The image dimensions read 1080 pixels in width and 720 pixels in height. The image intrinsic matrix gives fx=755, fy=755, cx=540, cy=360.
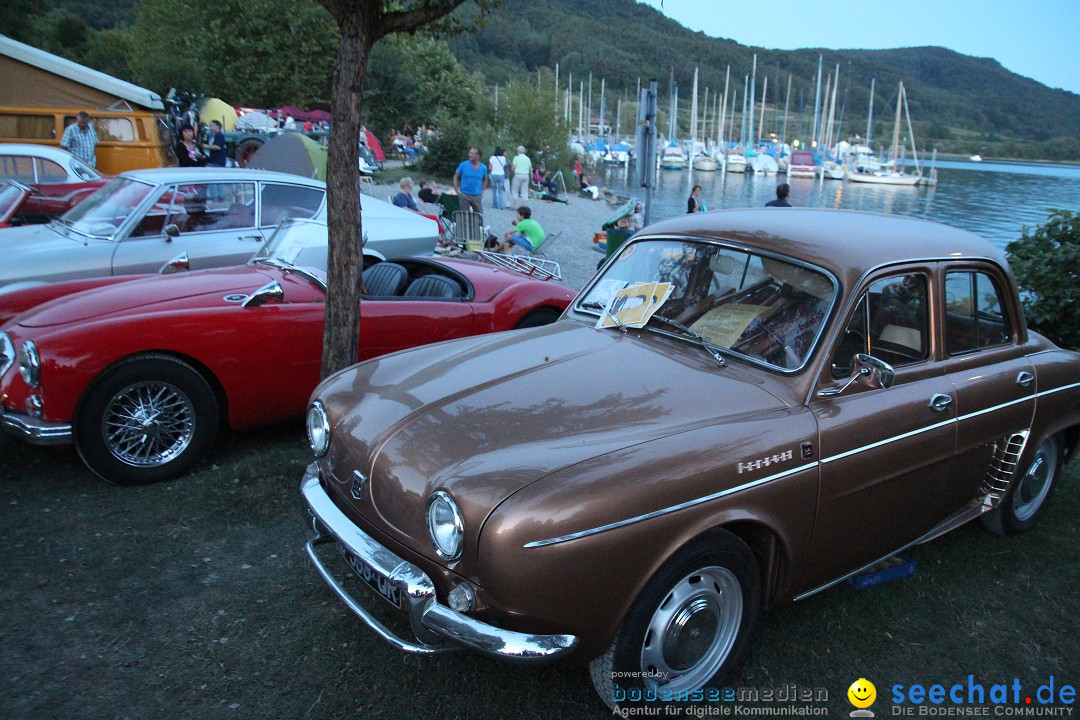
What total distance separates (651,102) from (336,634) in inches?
291

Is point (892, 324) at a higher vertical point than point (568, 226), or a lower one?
higher

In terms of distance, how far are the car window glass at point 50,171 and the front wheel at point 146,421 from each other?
7.53m

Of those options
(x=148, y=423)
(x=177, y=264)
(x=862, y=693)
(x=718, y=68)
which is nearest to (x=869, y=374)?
(x=862, y=693)

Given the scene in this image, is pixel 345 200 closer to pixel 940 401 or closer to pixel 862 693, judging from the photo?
pixel 940 401

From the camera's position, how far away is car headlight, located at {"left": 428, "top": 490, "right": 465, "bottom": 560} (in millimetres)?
2404

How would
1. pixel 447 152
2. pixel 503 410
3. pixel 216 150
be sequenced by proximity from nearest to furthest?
pixel 503 410, pixel 216 150, pixel 447 152

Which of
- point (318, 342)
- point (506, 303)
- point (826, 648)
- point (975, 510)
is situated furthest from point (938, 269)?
point (318, 342)

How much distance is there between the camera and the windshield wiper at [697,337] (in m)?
3.29

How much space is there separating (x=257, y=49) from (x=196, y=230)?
108 feet

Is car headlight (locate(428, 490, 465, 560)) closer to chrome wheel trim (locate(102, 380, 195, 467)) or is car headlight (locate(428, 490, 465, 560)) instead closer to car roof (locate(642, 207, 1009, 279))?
car roof (locate(642, 207, 1009, 279))

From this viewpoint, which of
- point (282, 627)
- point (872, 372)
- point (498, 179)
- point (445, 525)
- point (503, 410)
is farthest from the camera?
point (498, 179)

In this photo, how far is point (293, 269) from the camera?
5.38 metres

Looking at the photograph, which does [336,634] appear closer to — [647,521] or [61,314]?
[647,521]

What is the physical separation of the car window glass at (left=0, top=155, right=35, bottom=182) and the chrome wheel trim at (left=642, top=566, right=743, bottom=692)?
10.6m
